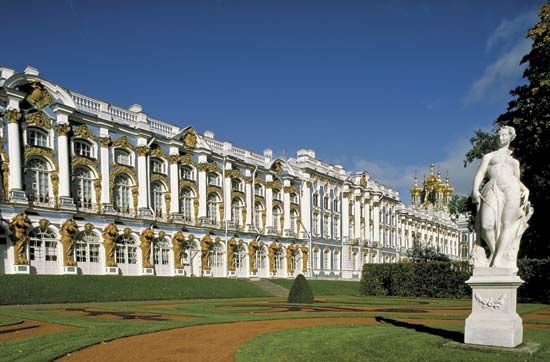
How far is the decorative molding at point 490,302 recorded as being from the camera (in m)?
9.26

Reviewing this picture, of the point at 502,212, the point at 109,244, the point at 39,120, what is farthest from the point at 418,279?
the point at 39,120

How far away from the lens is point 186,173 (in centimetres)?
4306

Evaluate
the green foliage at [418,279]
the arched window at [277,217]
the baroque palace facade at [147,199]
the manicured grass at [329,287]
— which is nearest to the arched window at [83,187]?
the baroque palace facade at [147,199]

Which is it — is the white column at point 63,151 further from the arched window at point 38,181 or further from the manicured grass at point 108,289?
the manicured grass at point 108,289

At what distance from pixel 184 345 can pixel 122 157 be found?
96.6 ft

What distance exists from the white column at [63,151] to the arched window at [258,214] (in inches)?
833

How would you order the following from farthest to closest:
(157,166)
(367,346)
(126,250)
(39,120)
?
(157,166) → (126,250) → (39,120) → (367,346)

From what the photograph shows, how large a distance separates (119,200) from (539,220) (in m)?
29.3

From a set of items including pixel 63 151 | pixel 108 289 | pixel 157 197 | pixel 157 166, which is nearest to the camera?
pixel 108 289

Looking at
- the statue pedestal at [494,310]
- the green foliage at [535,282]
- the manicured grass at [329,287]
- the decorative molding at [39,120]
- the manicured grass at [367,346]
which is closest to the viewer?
the manicured grass at [367,346]

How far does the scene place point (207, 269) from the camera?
1671 inches

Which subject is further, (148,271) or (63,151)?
(148,271)

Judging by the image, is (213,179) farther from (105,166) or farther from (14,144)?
(14,144)

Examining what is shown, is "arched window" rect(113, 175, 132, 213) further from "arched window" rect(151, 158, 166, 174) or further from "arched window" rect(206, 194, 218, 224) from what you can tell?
"arched window" rect(206, 194, 218, 224)
